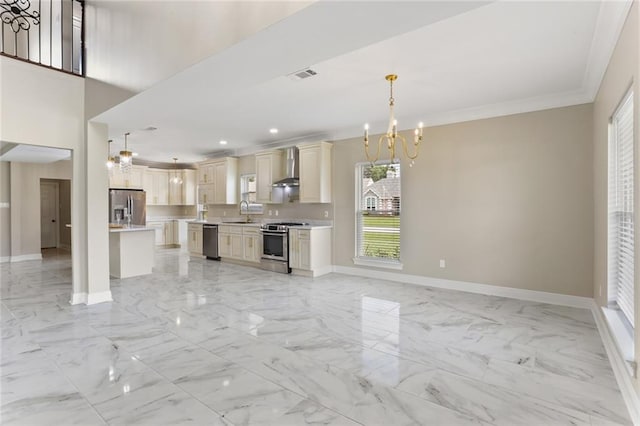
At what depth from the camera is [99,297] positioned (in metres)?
4.46

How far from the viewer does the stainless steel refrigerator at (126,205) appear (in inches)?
362

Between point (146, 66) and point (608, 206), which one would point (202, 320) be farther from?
point (608, 206)

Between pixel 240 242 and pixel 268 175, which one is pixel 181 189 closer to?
pixel 240 242

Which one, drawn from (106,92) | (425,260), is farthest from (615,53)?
→ (106,92)

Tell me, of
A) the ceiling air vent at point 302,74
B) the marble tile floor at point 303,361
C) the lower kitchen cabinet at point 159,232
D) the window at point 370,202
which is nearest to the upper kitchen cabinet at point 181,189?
the lower kitchen cabinet at point 159,232

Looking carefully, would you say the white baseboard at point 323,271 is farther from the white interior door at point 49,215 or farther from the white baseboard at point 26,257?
the white interior door at point 49,215

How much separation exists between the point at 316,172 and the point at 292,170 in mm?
717

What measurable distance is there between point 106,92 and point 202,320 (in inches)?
115

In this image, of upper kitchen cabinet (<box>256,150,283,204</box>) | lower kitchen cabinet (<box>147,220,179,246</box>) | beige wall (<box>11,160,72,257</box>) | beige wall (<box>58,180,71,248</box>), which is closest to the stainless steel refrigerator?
lower kitchen cabinet (<box>147,220,179,246</box>)

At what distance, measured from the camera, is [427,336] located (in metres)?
3.27

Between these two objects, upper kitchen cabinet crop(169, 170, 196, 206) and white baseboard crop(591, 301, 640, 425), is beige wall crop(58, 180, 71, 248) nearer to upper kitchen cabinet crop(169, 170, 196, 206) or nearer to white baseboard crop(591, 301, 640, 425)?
upper kitchen cabinet crop(169, 170, 196, 206)

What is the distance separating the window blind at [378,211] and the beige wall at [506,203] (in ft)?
0.69

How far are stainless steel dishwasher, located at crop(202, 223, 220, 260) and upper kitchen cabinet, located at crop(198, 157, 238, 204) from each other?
2.48 feet

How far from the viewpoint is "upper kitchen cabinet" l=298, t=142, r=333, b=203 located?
635 centimetres
